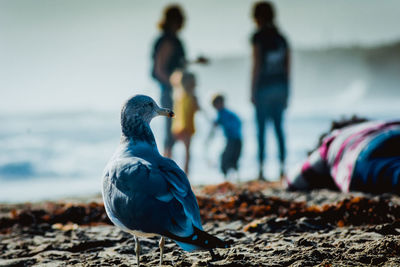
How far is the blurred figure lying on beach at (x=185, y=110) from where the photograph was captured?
7738 millimetres

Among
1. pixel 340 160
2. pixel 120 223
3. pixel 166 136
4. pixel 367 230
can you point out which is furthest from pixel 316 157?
pixel 120 223

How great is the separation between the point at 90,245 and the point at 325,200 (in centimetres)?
259

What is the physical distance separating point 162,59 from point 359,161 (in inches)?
141

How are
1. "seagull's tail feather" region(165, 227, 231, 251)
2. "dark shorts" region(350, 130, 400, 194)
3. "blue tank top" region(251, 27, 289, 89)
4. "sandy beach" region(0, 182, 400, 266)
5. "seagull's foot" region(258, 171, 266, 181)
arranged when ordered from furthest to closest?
"seagull's foot" region(258, 171, 266, 181)
"blue tank top" region(251, 27, 289, 89)
"dark shorts" region(350, 130, 400, 194)
"sandy beach" region(0, 182, 400, 266)
"seagull's tail feather" region(165, 227, 231, 251)

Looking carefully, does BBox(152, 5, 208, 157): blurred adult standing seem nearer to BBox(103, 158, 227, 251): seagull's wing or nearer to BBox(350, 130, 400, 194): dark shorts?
BBox(350, 130, 400, 194): dark shorts

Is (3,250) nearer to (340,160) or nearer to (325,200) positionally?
(325,200)

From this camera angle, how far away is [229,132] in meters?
7.79

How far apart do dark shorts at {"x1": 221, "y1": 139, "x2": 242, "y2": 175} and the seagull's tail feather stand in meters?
5.42

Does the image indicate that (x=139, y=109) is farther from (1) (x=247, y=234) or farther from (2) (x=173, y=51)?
(2) (x=173, y=51)

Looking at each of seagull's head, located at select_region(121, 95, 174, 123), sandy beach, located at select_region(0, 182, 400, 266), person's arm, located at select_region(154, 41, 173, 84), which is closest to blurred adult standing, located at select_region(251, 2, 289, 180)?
person's arm, located at select_region(154, 41, 173, 84)

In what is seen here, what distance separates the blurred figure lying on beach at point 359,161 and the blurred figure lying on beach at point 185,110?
2.53m

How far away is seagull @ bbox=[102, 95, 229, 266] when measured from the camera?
2.47 meters

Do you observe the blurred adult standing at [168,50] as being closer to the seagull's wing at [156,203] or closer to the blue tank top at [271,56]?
the blue tank top at [271,56]

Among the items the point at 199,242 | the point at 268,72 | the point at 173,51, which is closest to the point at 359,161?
the point at 268,72
